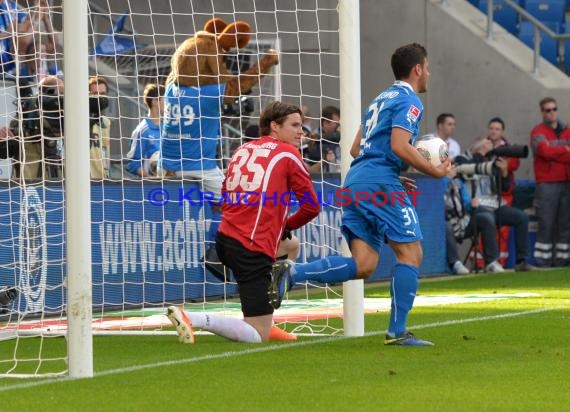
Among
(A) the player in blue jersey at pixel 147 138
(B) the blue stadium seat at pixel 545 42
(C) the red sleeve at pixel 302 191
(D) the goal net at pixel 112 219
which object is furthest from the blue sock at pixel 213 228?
(B) the blue stadium seat at pixel 545 42

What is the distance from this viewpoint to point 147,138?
12.6 m

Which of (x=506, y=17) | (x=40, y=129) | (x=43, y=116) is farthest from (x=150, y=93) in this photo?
(x=506, y=17)

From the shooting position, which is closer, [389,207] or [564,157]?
[389,207]

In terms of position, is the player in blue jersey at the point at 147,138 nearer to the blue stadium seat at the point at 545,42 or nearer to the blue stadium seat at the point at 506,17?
the blue stadium seat at the point at 545,42

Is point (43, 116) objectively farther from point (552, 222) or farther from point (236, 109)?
point (552, 222)

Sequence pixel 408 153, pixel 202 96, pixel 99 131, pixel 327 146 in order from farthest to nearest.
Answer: pixel 327 146 → pixel 99 131 → pixel 202 96 → pixel 408 153

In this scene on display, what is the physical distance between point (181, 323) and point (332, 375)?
2023 mm

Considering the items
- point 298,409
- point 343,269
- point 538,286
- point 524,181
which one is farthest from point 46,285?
point 524,181

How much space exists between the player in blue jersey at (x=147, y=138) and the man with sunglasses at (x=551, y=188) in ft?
26.4

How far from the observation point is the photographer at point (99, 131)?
12.1 m

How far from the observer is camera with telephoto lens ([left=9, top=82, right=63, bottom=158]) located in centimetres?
1039

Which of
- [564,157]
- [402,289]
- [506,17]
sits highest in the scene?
[506,17]

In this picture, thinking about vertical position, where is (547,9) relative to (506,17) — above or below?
above

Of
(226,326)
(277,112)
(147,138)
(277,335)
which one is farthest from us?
(147,138)
